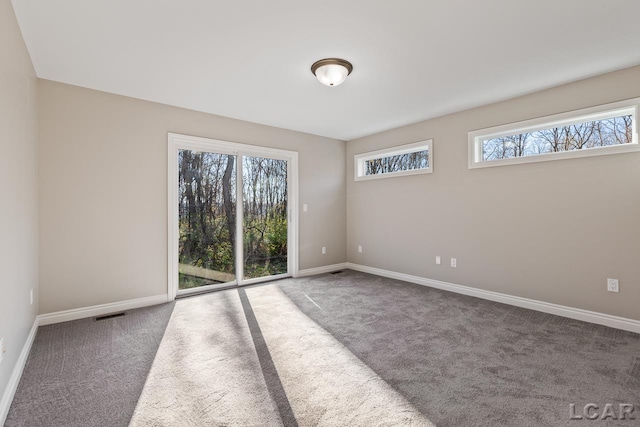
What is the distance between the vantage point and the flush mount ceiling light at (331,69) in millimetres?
2695

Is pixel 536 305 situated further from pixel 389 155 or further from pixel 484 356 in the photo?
pixel 389 155

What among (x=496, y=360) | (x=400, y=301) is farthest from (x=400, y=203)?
(x=496, y=360)

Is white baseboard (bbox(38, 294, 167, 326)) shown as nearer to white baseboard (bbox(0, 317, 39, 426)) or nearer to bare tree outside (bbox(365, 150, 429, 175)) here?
white baseboard (bbox(0, 317, 39, 426))

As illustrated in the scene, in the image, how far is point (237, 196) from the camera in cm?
447

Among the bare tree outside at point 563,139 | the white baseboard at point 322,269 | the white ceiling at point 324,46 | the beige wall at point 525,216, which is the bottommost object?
the white baseboard at point 322,269

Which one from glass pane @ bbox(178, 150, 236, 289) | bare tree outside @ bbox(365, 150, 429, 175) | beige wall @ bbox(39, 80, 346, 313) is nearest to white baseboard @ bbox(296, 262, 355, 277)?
glass pane @ bbox(178, 150, 236, 289)

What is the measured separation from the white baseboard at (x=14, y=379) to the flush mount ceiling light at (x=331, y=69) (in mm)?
3179

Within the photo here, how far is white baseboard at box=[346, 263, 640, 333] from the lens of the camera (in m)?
2.90

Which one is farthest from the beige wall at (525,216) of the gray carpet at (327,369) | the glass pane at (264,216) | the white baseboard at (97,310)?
the white baseboard at (97,310)

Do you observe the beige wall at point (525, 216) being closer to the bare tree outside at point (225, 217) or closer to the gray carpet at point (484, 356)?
the gray carpet at point (484, 356)

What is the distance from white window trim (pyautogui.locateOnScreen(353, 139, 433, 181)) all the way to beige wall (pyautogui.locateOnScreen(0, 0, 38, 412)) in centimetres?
437

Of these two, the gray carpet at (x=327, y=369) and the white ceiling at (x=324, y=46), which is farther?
the white ceiling at (x=324, y=46)

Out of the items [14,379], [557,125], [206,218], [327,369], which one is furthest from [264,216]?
[557,125]

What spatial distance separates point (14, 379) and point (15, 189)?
128cm
